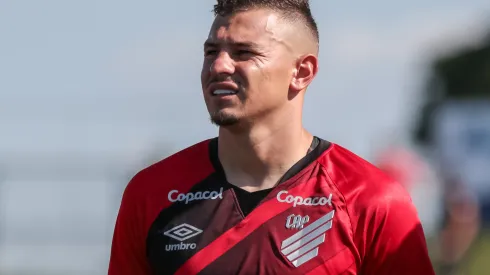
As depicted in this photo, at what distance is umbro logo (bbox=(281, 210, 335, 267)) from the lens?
677 cm

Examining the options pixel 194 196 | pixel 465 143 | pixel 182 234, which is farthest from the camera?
pixel 465 143

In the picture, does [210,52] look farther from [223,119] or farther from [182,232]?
[182,232]

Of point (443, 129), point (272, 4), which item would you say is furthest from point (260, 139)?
point (443, 129)

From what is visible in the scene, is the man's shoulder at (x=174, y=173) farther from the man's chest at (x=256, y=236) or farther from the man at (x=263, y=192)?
the man's chest at (x=256, y=236)

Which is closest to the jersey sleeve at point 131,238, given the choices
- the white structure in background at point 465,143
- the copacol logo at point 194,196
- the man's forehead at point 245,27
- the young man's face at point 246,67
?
the copacol logo at point 194,196

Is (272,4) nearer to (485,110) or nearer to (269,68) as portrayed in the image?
(269,68)

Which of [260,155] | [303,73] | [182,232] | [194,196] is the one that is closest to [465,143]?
[303,73]

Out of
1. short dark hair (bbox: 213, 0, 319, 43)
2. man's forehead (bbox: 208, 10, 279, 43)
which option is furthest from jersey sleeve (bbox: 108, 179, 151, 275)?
short dark hair (bbox: 213, 0, 319, 43)

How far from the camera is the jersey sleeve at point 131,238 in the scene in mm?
6953

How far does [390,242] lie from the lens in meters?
6.78

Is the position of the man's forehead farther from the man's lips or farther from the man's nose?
the man's lips

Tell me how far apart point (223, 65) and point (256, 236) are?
29.8 inches

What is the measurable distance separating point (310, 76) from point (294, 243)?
806 mm

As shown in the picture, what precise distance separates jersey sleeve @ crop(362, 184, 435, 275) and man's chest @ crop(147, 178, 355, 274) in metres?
0.11
